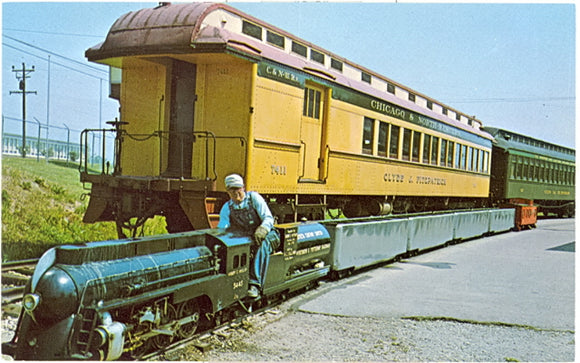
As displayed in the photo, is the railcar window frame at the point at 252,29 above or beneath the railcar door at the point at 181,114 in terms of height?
above

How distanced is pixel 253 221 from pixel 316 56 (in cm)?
440

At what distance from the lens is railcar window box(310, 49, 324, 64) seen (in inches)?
370

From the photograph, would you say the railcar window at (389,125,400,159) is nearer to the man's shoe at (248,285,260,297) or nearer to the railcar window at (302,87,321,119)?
the railcar window at (302,87,321,119)

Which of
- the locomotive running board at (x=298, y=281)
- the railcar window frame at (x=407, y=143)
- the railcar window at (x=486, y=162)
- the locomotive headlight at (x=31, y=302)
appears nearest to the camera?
the locomotive headlight at (x=31, y=302)

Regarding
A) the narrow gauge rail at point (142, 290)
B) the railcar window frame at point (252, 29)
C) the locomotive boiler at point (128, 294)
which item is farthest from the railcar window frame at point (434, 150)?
the locomotive boiler at point (128, 294)

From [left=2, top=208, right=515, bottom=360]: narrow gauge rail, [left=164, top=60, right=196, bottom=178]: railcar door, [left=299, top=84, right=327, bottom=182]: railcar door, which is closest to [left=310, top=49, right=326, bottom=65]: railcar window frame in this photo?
[left=299, top=84, right=327, bottom=182]: railcar door

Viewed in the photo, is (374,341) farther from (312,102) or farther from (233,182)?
(312,102)

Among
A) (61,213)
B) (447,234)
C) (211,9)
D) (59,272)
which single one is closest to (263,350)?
(59,272)

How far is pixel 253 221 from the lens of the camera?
6184 mm

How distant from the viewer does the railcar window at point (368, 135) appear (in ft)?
35.9

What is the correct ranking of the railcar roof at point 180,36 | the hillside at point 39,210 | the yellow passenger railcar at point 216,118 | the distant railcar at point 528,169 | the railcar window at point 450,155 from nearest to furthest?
the railcar roof at point 180,36, the yellow passenger railcar at point 216,118, the hillside at point 39,210, the railcar window at point 450,155, the distant railcar at point 528,169

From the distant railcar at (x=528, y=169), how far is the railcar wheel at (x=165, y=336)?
56.3 feet

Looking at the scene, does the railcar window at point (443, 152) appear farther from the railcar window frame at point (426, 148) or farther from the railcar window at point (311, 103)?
the railcar window at point (311, 103)

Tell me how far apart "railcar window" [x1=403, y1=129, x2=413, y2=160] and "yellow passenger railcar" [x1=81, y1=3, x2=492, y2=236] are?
8.71 feet
